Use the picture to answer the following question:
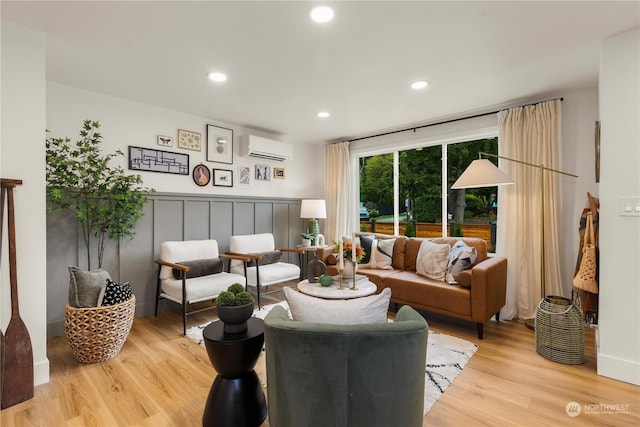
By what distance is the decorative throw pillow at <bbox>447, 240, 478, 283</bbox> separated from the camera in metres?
3.12

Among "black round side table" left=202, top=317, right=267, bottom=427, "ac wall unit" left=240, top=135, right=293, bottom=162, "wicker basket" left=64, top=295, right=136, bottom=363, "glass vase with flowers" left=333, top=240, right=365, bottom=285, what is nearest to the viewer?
"black round side table" left=202, top=317, right=267, bottom=427

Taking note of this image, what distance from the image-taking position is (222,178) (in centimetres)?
424

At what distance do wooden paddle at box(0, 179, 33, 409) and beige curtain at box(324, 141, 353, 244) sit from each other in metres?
3.86

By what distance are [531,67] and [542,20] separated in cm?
75

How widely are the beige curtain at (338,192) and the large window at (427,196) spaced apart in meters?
0.27

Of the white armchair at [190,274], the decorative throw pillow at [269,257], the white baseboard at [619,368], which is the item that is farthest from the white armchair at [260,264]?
the white baseboard at [619,368]

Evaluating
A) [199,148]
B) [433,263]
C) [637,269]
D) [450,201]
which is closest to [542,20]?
[637,269]

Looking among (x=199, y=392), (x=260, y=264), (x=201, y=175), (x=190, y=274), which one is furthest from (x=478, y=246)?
(x=201, y=175)

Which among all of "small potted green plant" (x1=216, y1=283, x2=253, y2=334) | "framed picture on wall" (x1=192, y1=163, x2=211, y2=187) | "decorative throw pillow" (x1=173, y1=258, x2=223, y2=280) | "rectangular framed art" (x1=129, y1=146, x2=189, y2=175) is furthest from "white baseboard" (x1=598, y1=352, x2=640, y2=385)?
"rectangular framed art" (x1=129, y1=146, x2=189, y2=175)

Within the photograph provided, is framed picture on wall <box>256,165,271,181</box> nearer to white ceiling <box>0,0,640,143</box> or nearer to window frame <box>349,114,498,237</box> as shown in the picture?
white ceiling <box>0,0,640,143</box>

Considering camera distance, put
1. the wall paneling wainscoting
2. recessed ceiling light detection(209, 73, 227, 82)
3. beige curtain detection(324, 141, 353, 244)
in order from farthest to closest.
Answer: beige curtain detection(324, 141, 353, 244) → the wall paneling wainscoting → recessed ceiling light detection(209, 73, 227, 82)

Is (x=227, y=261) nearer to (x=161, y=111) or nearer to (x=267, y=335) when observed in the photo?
(x=161, y=111)

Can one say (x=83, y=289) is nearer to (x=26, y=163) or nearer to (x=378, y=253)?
(x=26, y=163)

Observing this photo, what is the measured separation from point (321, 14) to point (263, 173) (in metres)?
3.01
